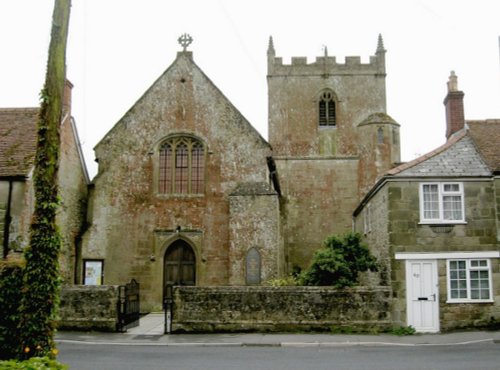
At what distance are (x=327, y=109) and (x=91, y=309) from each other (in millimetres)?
23886

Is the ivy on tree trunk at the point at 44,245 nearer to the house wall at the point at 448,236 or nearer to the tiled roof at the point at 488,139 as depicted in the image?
the house wall at the point at 448,236

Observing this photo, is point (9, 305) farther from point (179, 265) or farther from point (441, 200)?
point (441, 200)

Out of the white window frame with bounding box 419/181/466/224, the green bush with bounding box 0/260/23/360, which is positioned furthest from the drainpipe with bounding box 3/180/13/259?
the white window frame with bounding box 419/181/466/224

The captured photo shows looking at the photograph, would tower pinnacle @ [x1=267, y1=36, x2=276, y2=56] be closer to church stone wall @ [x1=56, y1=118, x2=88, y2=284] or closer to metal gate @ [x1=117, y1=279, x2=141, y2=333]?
church stone wall @ [x1=56, y1=118, x2=88, y2=284]

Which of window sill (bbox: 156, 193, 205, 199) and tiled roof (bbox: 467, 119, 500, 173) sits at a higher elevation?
tiled roof (bbox: 467, 119, 500, 173)

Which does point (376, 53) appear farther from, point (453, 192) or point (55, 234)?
point (55, 234)

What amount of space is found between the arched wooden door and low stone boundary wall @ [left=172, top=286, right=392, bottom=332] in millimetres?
6332

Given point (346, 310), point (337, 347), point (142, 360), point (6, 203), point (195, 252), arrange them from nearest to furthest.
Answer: point (142, 360) → point (337, 347) → point (346, 310) → point (6, 203) → point (195, 252)

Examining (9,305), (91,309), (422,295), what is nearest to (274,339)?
(422,295)

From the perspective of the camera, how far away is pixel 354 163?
3728cm

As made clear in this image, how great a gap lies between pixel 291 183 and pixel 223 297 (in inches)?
752

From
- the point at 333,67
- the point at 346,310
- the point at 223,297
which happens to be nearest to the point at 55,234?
the point at 223,297

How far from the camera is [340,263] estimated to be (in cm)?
1928

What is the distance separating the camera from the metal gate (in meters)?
19.2
